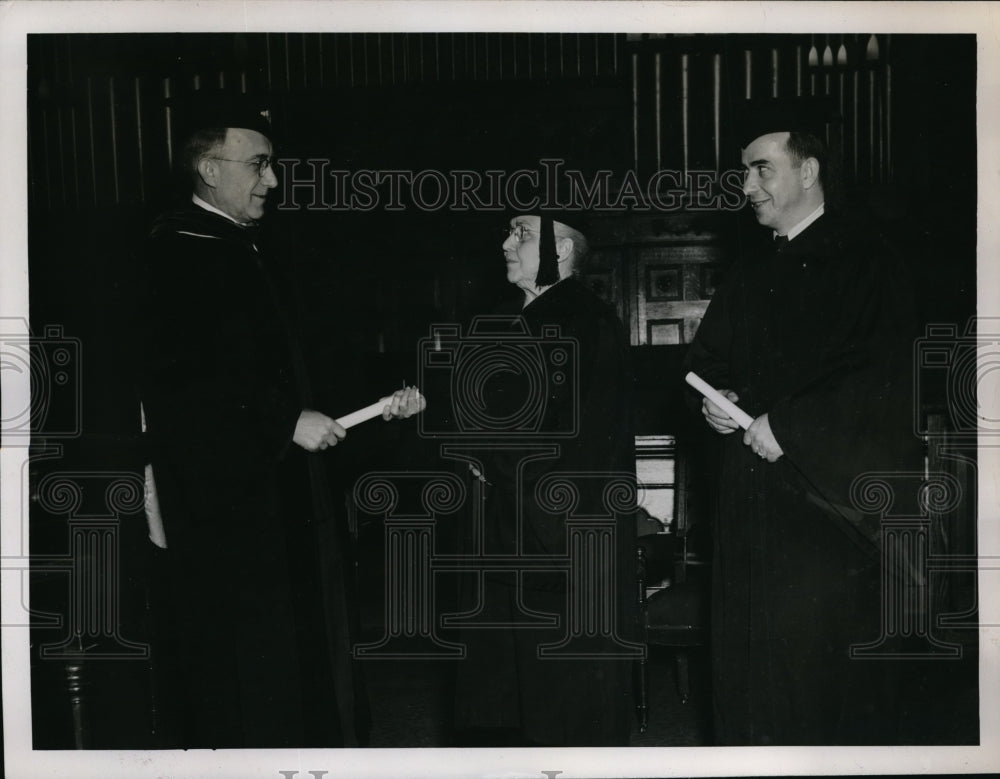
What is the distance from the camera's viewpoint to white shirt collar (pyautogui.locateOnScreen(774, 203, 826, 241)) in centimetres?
222

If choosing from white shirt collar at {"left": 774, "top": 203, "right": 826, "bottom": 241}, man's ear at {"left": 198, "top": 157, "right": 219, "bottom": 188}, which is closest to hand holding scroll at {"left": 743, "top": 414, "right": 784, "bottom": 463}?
white shirt collar at {"left": 774, "top": 203, "right": 826, "bottom": 241}

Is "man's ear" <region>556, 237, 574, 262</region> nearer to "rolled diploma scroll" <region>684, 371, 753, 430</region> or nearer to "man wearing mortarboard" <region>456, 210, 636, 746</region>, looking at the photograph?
"man wearing mortarboard" <region>456, 210, 636, 746</region>

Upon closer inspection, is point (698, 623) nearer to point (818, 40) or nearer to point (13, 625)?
point (818, 40)

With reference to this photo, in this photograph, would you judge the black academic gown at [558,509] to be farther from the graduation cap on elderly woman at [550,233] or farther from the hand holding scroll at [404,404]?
the hand holding scroll at [404,404]

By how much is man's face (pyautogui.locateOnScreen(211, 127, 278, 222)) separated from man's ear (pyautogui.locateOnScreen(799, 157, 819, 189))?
1255mm

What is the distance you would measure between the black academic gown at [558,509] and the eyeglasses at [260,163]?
66 cm

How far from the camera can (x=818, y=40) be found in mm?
2232

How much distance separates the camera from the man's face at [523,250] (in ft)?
7.28

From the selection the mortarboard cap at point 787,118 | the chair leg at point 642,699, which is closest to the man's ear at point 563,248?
the mortarboard cap at point 787,118

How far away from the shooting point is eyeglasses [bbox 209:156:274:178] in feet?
7.30

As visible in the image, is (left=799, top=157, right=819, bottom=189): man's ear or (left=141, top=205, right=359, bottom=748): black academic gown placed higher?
(left=799, top=157, right=819, bottom=189): man's ear

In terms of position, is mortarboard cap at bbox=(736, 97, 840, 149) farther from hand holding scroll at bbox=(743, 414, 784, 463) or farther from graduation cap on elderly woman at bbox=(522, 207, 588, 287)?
hand holding scroll at bbox=(743, 414, 784, 463)

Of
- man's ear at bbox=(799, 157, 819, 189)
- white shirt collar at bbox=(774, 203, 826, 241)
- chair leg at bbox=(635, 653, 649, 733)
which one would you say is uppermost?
man's ear at bbox=(799, 157, 819, 189)

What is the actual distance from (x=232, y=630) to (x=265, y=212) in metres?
1.00
